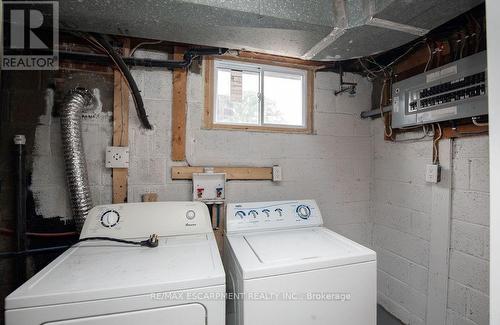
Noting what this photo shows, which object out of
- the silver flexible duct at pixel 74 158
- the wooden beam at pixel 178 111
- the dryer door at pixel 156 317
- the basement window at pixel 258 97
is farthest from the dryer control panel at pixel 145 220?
the basement window at pixel 258 97

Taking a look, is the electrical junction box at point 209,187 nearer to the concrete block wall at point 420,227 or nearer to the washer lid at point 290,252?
the washer lid at point 290,252

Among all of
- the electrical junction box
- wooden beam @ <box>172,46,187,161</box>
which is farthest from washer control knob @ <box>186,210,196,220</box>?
wooden beam @ <box>172,46,187,161</box>

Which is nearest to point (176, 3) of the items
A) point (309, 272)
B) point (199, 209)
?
point (199, 209)

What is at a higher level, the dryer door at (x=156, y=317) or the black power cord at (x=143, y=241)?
the black power cord at (x=143, y=241)

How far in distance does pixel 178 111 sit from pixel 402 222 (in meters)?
1.87

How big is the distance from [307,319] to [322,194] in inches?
41.3

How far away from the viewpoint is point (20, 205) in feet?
4.45

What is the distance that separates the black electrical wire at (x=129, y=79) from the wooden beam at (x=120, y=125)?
0.24 ft

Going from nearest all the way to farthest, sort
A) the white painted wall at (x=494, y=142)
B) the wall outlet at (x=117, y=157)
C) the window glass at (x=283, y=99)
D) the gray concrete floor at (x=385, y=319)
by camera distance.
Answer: the white painted wall at (x=494, y=142) → the wall outlet at (x=117, y=157) → the gray concrete floor at (x=385, y=319) → the window glass at (x=283, y=99)

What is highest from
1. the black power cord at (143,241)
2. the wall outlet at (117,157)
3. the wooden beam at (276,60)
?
the wooden beam at (276,60)

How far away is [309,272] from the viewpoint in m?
1.04

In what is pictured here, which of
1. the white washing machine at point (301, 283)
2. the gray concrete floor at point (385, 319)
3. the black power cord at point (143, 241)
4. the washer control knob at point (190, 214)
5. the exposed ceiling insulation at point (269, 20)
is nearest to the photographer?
the white washing machine at point (301, 283)

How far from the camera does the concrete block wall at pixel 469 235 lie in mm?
1265

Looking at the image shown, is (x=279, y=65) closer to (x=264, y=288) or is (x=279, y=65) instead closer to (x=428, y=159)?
(x=428, y=159)
